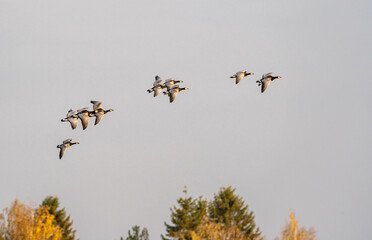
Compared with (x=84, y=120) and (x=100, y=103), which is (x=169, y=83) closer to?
(x=100, y=103)

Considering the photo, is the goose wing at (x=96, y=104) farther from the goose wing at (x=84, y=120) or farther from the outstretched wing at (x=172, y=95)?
the outstretched wing at (x=172, y=95)

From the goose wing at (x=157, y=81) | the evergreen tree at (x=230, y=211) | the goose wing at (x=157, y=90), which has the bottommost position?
the goose wing at (x=157, y=90)

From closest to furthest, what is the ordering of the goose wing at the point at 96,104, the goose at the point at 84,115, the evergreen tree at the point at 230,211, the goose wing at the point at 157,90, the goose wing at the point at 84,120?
the goose wing at the point at 84,120, the goose at the point at 84,115, the goose wing at the point at 96,104, the goose wing at the point at 157,90, the evergreen tree at the point at 230,211

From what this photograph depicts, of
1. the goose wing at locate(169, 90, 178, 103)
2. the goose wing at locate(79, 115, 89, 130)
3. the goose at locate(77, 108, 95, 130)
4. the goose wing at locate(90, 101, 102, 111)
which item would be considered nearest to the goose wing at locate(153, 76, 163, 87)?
the goose wing at locate(169, 90, 178, 103)

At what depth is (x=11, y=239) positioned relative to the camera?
12300 cm

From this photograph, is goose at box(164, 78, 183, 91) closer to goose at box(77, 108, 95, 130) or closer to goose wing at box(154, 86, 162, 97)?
goose wing at box(154, 86, 162, 97)

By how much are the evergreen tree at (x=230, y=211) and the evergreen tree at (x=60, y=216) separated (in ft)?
65.3

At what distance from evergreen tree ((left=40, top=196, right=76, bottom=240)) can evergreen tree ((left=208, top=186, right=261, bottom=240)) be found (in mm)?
19911

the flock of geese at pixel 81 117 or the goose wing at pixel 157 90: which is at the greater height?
the goose wing at pixel 157 90

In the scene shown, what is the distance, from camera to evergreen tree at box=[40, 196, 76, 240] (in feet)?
480

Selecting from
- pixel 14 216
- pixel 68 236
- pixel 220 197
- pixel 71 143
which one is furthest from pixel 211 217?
pixel 71 143

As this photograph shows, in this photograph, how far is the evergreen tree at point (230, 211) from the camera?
164m

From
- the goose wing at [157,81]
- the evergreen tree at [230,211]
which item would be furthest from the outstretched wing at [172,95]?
the evergreen tree at [230,211]

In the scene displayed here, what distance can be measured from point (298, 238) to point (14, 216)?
102ft
